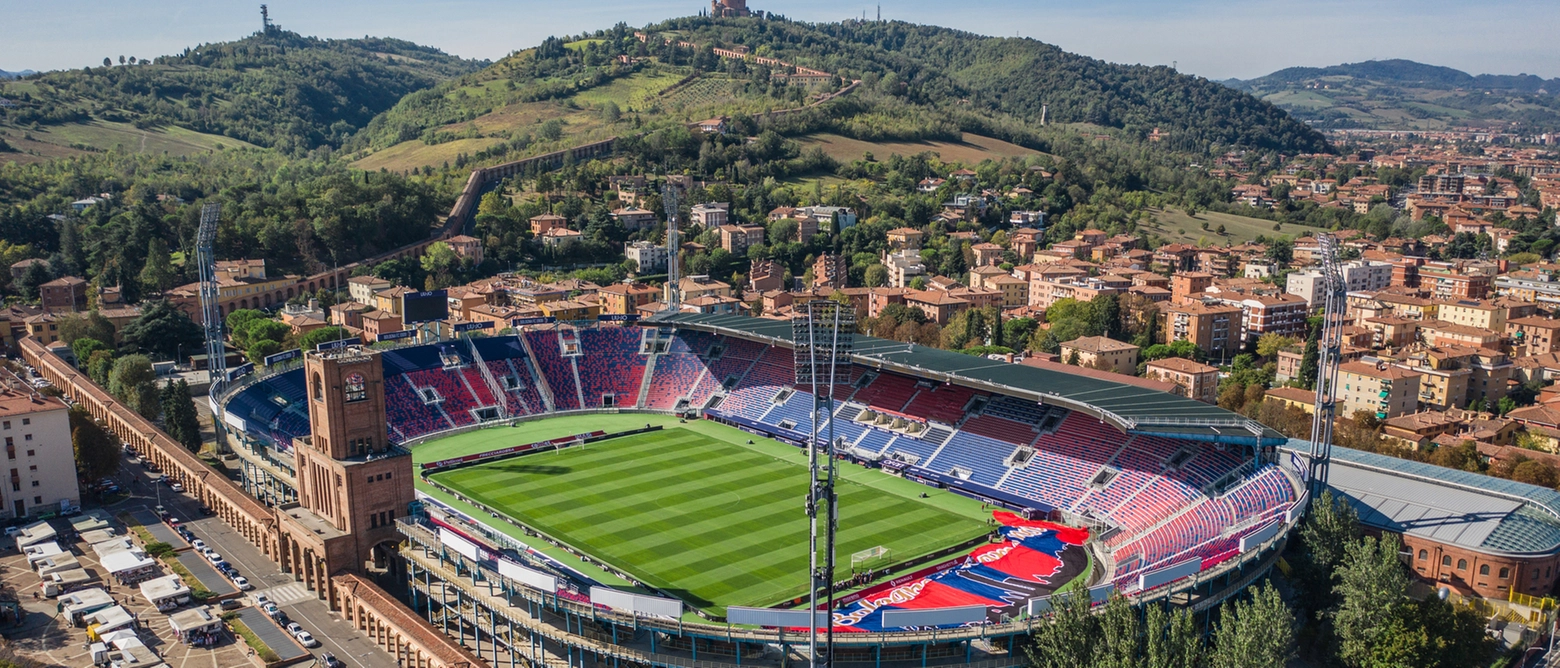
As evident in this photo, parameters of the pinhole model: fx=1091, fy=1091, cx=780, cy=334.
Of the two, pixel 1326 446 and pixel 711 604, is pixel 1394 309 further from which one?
pixel 711 604

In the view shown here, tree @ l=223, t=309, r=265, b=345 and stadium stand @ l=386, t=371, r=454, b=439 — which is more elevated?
tree @ l=223, t=309, r=265, b=345

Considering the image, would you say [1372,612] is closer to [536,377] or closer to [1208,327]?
[536,377]

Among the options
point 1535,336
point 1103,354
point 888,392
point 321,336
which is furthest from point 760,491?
point 1535,336

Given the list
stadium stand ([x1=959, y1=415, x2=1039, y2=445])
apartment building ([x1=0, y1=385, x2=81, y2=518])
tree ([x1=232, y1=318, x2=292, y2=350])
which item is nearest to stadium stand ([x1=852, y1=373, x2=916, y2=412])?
stadium stand ([x1=959, y1=415, x2=1039, y2=445])

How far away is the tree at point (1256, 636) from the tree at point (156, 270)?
97585 millimetres

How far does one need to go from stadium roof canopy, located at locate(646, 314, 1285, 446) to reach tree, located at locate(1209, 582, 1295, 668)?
50.3ft

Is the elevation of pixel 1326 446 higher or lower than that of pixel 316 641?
higher

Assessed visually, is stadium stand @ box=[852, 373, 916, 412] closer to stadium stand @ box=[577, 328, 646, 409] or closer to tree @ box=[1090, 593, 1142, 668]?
stadium stand @ box=[577, 328, 646, 409]

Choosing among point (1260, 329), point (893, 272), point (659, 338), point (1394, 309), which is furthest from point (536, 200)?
point (1394, 309)

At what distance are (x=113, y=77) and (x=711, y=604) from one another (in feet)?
671

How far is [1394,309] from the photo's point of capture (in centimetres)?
9888

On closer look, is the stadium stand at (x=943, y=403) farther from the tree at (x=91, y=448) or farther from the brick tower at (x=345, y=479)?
the tree at (x=91, y=448)

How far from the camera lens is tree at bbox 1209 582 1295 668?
3153cm

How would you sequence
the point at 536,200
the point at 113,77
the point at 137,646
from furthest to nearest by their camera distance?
the point at 113,77 < the point at 536,200 < the point at 137,646
